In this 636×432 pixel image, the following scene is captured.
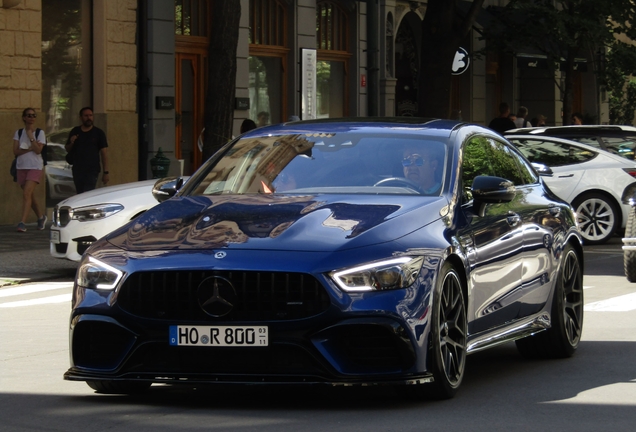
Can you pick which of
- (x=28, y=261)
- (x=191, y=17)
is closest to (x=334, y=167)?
(x=28, y=261)

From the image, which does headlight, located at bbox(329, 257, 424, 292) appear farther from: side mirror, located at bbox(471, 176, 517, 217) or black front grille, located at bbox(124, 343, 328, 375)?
side mirror, located at bbox(471, 176, 517, 217)

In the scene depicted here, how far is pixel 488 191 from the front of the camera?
8055 mm

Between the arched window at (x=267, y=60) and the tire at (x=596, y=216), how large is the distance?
33.8ft

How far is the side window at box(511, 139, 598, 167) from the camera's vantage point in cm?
2073

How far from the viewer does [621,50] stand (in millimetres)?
35406

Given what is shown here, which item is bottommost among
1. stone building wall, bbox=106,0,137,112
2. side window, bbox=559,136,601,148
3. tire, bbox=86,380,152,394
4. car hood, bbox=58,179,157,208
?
tire, bbox=86,380,152,394

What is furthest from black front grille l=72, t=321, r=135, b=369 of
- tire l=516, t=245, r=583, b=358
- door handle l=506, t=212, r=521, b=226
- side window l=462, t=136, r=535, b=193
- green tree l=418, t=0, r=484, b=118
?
green tree l=418, t=0, r=484, b=118

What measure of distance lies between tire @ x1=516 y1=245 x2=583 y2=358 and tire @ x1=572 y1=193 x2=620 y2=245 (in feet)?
36.5

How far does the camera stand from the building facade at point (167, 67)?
2305cm

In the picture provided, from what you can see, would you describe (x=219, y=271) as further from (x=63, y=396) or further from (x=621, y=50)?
(x=621, y=50)

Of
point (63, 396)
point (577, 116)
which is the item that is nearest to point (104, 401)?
point (63, 396)

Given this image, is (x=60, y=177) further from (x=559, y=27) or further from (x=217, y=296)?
(x=217, y=296)

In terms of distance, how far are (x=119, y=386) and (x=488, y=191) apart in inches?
91.1

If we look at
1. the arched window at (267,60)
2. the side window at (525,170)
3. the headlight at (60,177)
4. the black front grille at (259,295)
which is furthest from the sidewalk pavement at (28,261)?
the arched window at (267,60)
